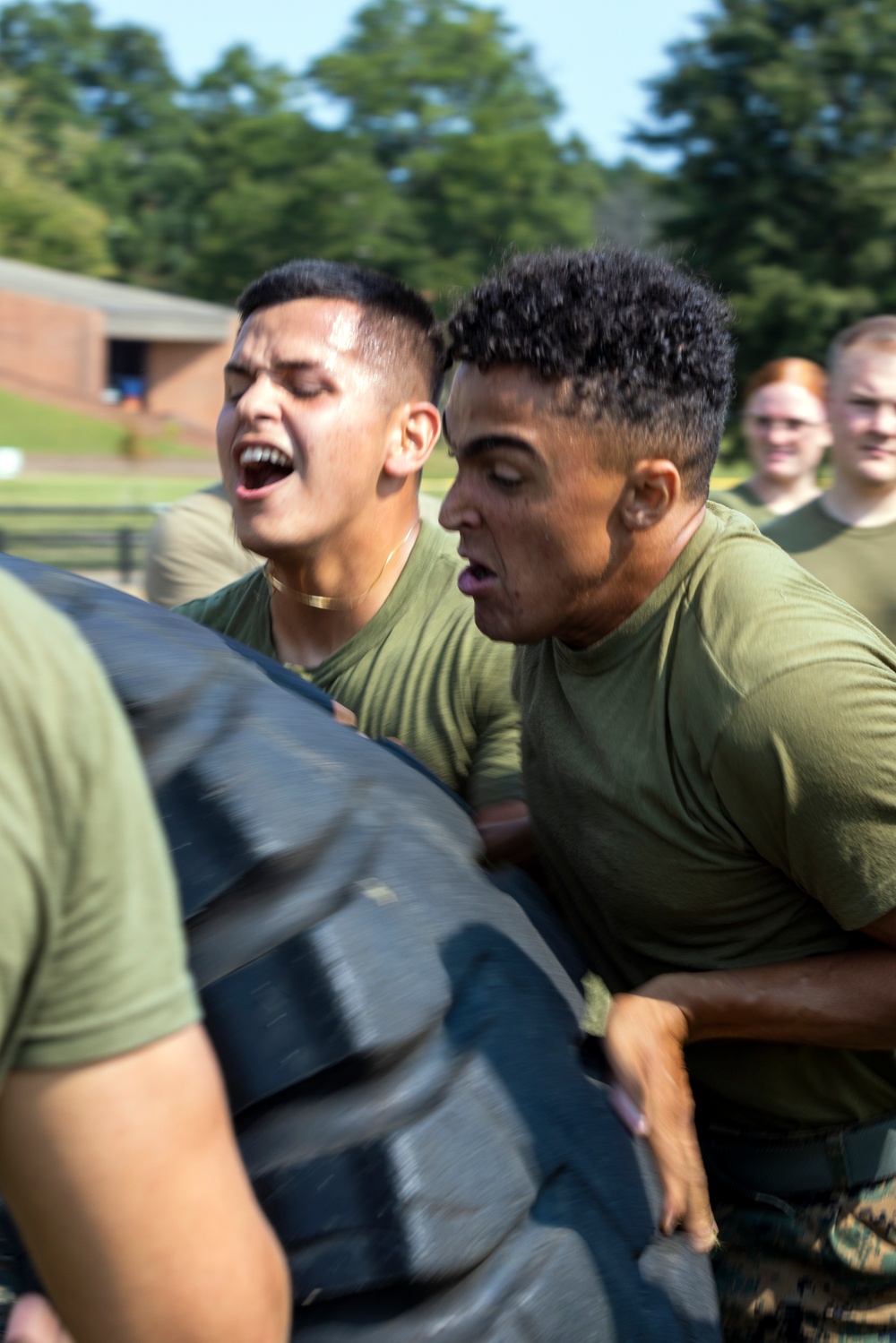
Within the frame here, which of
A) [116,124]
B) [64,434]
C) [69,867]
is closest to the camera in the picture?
[69,867]

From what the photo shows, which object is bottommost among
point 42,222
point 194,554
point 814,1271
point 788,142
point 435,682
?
point 42,222

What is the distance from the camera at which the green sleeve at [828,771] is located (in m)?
1.42

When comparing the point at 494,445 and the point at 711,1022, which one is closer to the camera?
the point at 711,1022

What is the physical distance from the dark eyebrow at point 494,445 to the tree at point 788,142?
3477 cm

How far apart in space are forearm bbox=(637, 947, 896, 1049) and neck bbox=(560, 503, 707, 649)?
433 mm

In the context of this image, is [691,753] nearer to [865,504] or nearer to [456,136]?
[865,504]

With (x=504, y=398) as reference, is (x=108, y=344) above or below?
below

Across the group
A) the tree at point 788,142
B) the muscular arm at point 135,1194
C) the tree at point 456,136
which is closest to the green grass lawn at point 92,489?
the tree at point 788,142

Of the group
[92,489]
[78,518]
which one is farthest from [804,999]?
[92,489]

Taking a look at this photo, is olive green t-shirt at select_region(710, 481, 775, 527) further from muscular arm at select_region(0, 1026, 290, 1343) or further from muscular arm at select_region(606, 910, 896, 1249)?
muscular arm at select_region(0, 1026, 290, 1343)

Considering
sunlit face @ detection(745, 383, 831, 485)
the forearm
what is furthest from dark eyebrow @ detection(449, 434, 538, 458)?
sunlit face @ detection(745, 383, 831, 485)

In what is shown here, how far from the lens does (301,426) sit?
238 centimetres

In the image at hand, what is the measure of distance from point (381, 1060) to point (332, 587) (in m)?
1.22

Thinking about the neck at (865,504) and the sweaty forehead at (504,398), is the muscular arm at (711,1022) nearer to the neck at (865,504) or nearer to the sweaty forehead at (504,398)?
the sweaty forehead at (504,398)
